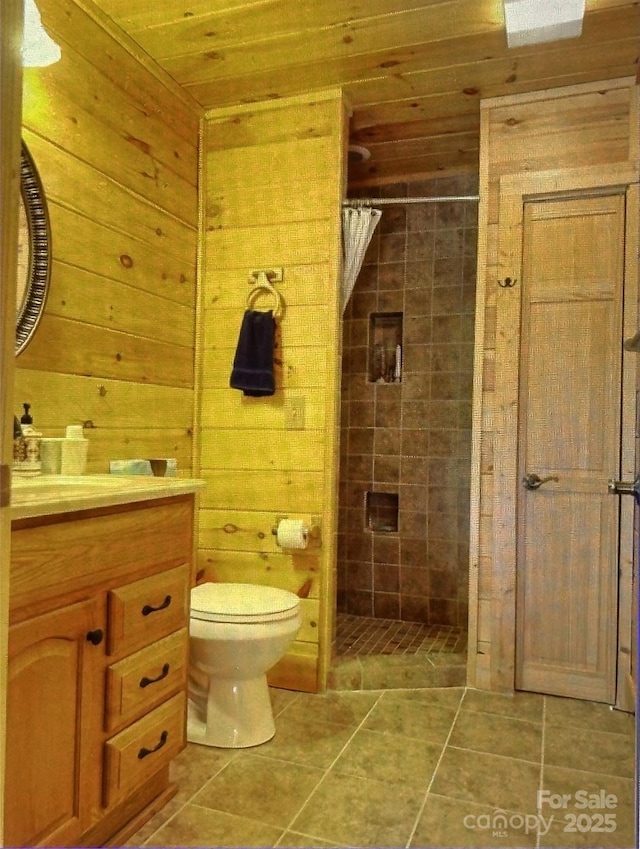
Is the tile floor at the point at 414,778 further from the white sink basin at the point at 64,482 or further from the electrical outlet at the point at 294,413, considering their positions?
the electrical outlet at the point at 294,413

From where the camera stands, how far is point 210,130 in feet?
9.00

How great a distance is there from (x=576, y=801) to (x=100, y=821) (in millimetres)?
1286

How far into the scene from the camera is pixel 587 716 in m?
2.35

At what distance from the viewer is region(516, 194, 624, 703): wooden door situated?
2.47 m

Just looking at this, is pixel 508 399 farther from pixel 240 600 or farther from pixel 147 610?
pixel 147 610

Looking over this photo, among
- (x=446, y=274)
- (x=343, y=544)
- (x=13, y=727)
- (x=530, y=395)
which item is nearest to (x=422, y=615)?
(x=343, y=544)

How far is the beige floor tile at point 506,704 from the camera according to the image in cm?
236

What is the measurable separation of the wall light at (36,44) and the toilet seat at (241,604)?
5.59 ft

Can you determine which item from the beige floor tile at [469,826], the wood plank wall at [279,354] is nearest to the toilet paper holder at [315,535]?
the wood plank wall at [279,354]

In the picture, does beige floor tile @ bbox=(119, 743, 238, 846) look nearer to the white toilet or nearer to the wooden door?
the white toilet

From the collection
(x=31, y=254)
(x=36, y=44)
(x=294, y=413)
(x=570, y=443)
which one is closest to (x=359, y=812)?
(x=294, y=413)

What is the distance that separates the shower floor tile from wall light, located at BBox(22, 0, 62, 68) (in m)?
2.40

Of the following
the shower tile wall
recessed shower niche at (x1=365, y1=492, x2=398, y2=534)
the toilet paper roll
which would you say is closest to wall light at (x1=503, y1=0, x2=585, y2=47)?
the shower tile wall

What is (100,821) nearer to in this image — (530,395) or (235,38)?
(530,395)
